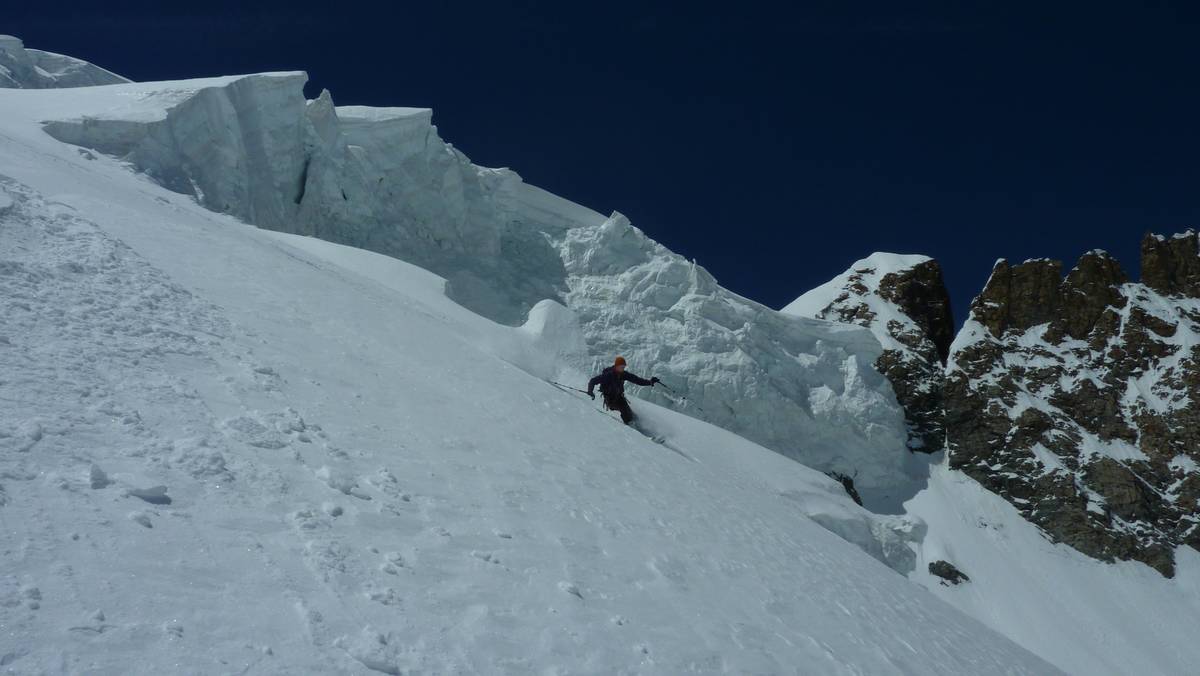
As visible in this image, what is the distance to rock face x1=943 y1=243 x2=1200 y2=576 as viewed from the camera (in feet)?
132

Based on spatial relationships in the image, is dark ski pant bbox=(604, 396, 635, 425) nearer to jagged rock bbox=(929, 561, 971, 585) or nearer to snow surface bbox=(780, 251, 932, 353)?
jagged rock bbox=(929, 561, 971, 585)

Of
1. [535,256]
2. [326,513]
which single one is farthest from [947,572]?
[326,513]

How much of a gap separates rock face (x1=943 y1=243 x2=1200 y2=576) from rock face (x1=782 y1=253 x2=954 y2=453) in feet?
4.20

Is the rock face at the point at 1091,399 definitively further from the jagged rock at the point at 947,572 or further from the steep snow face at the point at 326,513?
the steep snow face at the point at 326,513

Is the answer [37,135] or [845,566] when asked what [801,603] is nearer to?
[845,566]

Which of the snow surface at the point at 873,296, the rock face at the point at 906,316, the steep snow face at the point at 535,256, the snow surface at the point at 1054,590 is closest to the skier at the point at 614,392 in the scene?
the steep snow face at the point at 535,256

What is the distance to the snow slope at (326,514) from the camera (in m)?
4.38

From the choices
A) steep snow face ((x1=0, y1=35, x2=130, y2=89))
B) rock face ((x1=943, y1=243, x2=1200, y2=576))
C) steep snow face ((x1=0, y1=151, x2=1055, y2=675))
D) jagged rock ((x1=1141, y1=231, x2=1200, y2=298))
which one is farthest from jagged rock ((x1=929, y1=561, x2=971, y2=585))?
steep snow face ((x1=0, y1=35, x2=130, y2=89))

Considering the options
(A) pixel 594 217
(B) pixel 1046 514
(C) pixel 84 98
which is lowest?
(B) pixel 1046 514

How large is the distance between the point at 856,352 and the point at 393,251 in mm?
20568

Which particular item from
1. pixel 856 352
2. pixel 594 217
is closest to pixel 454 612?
pixel 594 217

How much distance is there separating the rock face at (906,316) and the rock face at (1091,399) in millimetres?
1280

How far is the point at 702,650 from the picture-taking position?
6.20 m

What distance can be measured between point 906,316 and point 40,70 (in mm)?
53512
